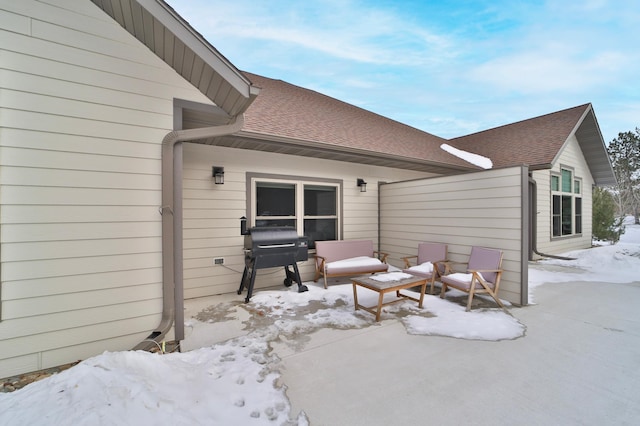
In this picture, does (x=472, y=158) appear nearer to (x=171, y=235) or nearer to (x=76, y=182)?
(x=171, y=235)

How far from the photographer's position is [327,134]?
18.2 feet

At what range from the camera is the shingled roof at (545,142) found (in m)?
7.27

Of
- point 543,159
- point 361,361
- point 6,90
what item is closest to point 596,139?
point 543,159

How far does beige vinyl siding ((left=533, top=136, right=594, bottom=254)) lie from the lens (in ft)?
25.6

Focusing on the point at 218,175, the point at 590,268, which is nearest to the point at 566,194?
the point at 590,268

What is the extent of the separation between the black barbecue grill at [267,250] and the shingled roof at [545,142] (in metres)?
6.17

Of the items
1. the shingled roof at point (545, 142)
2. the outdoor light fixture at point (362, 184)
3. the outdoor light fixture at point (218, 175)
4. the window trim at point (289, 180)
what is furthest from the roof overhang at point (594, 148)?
the outdoor light fixture at point (218, 175)

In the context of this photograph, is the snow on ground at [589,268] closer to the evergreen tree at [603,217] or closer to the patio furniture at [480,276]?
the patio furniture at [480,276]

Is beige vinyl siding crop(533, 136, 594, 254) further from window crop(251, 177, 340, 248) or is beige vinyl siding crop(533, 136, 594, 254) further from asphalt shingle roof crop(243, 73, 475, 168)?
window crop(251, 177, 340, 248)

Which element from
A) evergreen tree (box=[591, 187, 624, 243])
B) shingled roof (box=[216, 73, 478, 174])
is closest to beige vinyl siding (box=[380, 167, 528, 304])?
shingled roof (box=[216, 73, 478, 174])

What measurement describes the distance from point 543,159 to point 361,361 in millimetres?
7695

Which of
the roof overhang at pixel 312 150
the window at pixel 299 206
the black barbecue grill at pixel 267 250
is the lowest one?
the black barbecue grill at pixel 267 250

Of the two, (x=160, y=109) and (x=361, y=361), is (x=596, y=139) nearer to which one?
(x=361, y=361)

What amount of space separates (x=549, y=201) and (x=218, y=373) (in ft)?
33.0
